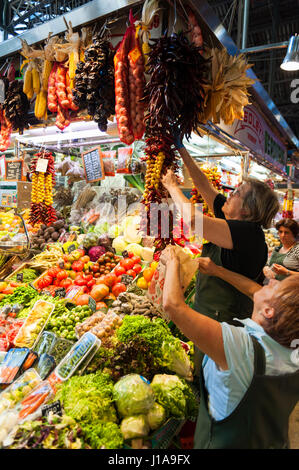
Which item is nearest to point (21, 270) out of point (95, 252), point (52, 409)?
point (95, 252)

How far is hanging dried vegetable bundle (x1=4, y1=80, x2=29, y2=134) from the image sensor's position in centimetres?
364

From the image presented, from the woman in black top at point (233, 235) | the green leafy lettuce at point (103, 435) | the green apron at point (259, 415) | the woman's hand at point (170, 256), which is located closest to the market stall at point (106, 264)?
the green leafy lettuce at point (103, 435)

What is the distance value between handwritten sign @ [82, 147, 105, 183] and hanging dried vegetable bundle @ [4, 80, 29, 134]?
105 cm

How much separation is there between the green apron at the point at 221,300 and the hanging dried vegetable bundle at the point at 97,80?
5.60 ft

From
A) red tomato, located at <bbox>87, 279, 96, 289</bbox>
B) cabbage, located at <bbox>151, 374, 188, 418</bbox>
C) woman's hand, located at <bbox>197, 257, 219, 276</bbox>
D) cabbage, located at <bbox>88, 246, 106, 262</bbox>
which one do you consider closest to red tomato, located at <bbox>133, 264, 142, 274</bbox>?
red tomato, located at <bbox>87, 279, 96, 289</bbox>

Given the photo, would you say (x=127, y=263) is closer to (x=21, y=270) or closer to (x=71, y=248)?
(x=71, y=248)

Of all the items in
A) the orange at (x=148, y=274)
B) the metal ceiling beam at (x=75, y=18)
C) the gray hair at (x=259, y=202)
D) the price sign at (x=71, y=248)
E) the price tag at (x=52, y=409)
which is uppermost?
the metal ceiling beam at (x=75, y=18)

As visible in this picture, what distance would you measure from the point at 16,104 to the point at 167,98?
236 centimetres

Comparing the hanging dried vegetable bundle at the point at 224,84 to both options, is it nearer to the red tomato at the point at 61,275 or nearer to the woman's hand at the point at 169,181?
the woman's hand at the point at 169,181

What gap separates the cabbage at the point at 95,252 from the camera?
427cm

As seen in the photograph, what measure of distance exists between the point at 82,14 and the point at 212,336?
10.9 feet

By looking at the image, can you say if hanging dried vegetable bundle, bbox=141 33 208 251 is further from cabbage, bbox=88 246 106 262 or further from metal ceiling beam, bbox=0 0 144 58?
cabbage, bbox=88 246 106 262

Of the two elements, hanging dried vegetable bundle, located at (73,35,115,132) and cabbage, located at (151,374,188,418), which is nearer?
cabbage, located at (151,374,188,418)
